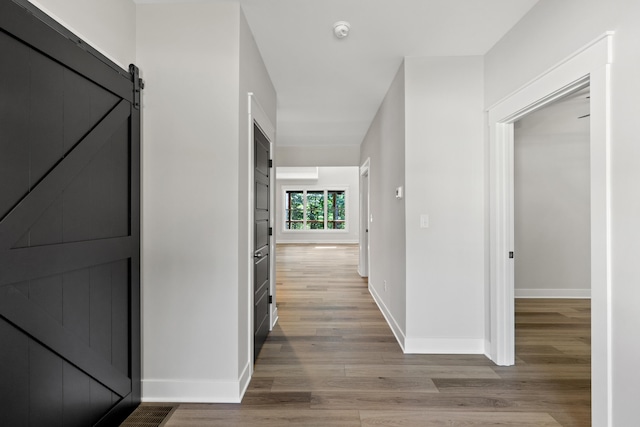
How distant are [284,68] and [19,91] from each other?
7.26 ft

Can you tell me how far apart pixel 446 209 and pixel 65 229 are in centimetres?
266

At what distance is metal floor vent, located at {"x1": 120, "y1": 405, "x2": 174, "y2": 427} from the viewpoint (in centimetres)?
192

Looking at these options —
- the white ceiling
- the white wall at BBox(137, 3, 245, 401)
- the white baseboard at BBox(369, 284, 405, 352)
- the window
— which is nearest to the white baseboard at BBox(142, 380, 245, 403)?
the white wall at BBox(137, 3, 245, 401)

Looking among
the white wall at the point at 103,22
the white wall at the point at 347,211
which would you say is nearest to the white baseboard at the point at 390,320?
the white wall at the point at 103,22

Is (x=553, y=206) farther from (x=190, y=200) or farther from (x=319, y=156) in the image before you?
(x=190, y=200)

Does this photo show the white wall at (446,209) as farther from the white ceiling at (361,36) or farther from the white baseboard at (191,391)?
the white baseboard at (191,391)

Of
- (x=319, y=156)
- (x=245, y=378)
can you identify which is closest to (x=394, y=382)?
(x=245, y=378)

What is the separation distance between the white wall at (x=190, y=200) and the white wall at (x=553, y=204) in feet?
13.5

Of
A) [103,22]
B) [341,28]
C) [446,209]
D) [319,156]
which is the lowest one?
[446,209]

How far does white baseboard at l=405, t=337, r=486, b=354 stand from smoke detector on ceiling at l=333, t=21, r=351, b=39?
2.55 m

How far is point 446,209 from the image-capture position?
289cm

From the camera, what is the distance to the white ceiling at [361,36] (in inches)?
87.3

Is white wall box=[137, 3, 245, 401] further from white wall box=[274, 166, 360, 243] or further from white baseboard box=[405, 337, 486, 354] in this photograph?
white wall box=[274, 166, 360, 243]

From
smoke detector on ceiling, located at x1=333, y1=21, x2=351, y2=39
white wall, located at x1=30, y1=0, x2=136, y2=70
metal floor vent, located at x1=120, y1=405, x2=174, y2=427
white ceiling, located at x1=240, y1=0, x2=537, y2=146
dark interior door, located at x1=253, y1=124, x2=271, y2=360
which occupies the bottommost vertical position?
metal floor vent, located at x1=120, y1=405, x2=174, y2=427
